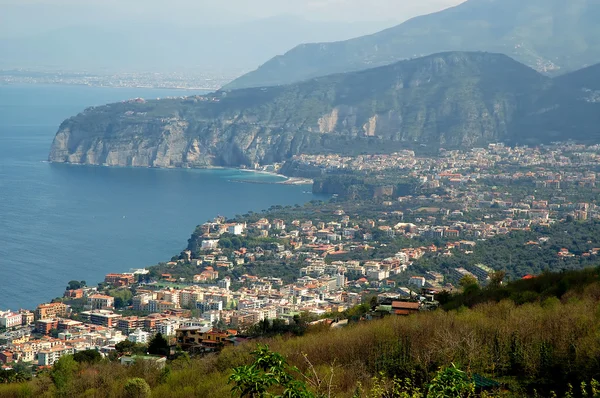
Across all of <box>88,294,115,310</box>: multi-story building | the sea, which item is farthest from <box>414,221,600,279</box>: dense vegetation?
<box>88,294,115,310</box>: multi-story building

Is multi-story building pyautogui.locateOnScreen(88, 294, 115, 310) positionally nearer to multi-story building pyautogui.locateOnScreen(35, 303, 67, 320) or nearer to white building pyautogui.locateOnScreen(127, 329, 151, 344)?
multi-story building pyautogui.locateOnScreen(35, 303, 67, 320)

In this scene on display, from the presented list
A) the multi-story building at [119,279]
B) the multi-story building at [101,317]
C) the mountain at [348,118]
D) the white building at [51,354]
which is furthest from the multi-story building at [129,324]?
the mountain at [348,118]

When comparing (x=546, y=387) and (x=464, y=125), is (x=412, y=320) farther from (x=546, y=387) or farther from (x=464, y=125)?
(x=464, y=125)

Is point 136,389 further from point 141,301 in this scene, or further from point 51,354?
point 141,301


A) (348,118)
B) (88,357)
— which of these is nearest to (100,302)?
(88,357)

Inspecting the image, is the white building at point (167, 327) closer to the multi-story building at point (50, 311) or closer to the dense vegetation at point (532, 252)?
the multi-story building at point (50, 311)
